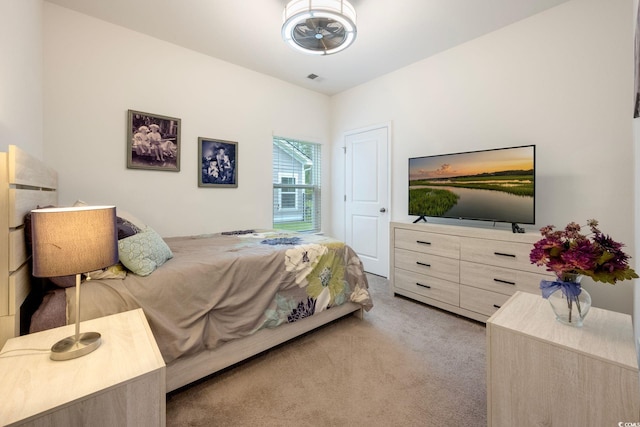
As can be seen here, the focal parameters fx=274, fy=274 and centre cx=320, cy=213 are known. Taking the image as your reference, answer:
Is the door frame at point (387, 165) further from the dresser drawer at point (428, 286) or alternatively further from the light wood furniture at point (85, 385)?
the light wood furniture at point (85, 385)

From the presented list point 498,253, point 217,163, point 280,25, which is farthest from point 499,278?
point 217,163

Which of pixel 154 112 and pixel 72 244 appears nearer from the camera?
pixel 72 244

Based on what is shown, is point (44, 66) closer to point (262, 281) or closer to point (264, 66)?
point (264, 66)

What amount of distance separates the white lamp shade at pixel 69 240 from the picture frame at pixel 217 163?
2.31 m

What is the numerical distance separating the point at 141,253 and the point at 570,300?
6.73ft

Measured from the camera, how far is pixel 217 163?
3.28 m

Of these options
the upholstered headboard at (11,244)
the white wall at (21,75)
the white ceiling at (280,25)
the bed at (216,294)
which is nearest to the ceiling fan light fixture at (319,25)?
the white ceiling at (280,25)

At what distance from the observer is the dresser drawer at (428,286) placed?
260cm

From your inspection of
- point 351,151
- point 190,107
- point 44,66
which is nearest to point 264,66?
point 190,107

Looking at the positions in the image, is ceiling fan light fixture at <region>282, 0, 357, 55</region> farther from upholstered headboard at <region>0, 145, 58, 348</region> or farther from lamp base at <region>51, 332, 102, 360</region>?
lamp base at <region>51, 332, 102, 360</region>

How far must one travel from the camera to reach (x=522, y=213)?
2277mm

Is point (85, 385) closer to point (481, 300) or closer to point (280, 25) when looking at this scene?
point (481, 300)

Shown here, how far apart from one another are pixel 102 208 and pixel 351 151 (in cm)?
354

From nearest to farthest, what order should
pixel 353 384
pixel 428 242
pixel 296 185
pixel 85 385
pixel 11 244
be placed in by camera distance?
pixel 85 385 < pixel 11 244 < pixel 353 384 < pixel 428 242 < pixel 296 185
